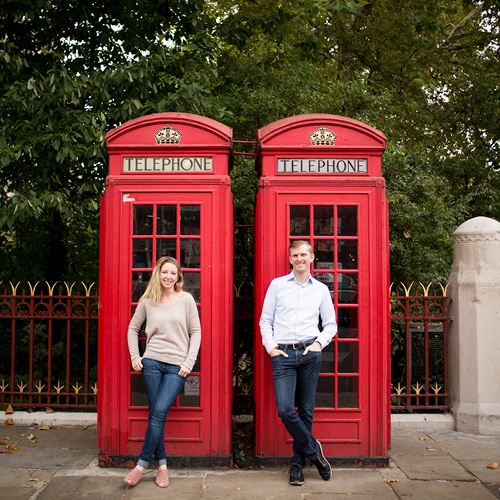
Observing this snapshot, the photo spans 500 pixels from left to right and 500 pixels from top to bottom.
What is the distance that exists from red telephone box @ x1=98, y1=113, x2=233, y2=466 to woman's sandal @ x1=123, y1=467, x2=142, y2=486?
1.56ft

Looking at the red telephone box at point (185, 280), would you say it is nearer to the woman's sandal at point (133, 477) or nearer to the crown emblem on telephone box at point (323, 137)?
the woman's sandal at point (133, 477)

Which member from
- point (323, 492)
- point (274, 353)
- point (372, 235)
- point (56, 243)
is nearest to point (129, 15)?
point (56, 243)

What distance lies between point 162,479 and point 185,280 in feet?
5.30

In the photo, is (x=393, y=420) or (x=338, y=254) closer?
(x=338, y=254)

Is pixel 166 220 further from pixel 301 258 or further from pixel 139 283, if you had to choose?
pixel 301 258

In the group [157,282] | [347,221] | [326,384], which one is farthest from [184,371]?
[347,221]

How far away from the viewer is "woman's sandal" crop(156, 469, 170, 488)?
15.3 feet

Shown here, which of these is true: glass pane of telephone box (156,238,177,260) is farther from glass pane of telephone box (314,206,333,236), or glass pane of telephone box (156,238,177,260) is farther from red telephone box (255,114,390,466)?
glass pane of telephone box (314,206,333,236)

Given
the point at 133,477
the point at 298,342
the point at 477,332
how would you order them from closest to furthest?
the point at 133,477 → the point at 298,342 → the point at 477,332

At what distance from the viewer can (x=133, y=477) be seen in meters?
4.61

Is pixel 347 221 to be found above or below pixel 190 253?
above

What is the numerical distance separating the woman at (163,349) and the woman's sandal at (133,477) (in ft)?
0.04

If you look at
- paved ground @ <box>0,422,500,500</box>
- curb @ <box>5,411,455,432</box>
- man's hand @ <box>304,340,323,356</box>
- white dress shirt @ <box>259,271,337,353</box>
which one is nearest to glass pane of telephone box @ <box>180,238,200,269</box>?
white dress shirt @ <box>259,271,337,353</box>

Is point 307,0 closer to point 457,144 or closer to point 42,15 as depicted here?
point 42,15
